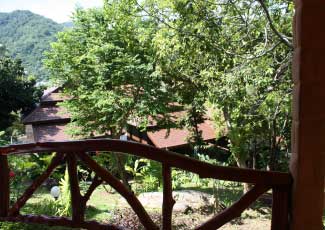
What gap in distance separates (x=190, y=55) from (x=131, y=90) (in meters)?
4.64

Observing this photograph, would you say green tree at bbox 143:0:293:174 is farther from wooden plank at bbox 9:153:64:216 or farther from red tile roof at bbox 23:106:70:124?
red tile roof at bbox 23:106:70:124

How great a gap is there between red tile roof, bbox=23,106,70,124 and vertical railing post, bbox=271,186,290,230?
10997mm

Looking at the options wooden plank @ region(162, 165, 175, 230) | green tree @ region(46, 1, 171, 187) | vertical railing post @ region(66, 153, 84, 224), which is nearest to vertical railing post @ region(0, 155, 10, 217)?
vertical railing post @ region(66, 153, 84, 224)

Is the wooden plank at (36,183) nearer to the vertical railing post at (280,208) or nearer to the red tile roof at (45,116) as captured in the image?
the vertical railing post at (280,208)

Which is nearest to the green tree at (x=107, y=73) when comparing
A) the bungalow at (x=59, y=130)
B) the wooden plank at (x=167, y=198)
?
the bungalow at (x=59, y=130)

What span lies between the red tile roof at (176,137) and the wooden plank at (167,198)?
9.26 m

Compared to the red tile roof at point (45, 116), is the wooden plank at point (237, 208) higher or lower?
higher

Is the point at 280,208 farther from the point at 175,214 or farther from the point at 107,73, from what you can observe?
the point at 107,73

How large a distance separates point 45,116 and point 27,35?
3.86m

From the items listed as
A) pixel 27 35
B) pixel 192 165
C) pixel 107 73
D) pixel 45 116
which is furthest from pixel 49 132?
pixel 192 165

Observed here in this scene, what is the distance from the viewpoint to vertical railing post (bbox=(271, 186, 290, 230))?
3.29 feet

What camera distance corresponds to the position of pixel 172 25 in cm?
431

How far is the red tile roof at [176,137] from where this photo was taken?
10.6 metres

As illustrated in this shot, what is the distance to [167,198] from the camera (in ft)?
3.41
